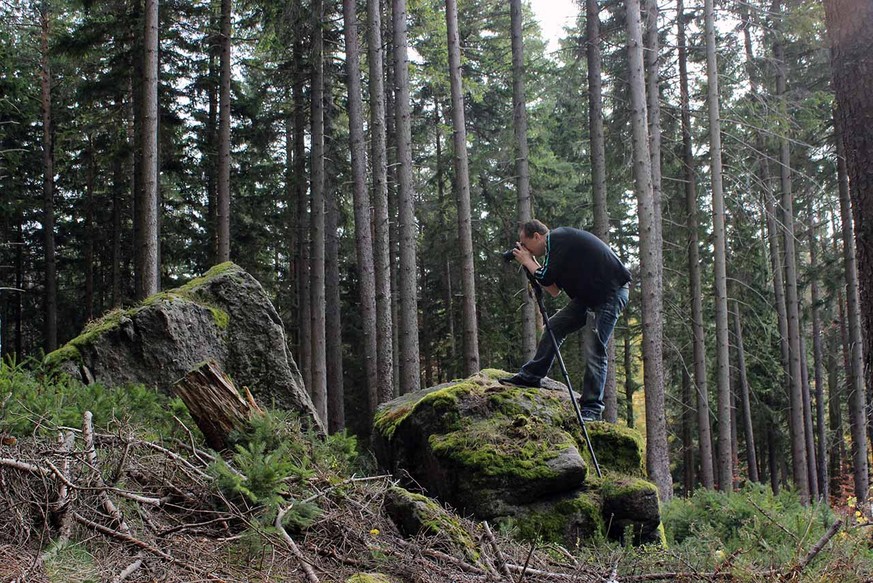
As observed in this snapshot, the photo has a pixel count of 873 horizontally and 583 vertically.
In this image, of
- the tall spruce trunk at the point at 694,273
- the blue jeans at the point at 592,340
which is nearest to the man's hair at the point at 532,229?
the blue jeans at the point at 592,340

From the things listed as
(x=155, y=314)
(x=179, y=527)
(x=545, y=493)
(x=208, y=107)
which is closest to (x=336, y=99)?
(x=208, y=107)

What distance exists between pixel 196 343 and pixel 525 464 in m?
4.57

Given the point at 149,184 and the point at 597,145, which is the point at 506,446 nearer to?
the point at 149,184

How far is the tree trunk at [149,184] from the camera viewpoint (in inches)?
476

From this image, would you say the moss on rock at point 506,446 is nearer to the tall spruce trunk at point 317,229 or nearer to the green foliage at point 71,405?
the green foliage at point 71,405

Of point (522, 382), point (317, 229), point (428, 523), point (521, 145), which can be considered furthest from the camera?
point (317, 229)

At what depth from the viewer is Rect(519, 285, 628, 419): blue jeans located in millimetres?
7211

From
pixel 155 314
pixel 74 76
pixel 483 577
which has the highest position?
pixel 74 76

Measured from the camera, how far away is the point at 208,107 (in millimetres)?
22922

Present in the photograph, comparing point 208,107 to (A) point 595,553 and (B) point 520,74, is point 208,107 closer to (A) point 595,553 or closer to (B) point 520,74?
(B) point 520,74

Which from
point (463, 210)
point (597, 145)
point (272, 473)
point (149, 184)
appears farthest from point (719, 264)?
point (272, 473)

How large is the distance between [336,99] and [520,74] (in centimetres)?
774

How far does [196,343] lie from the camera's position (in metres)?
8.51

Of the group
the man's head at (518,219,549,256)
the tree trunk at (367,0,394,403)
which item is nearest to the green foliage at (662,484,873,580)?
the man's head at (518,219,549,256)
